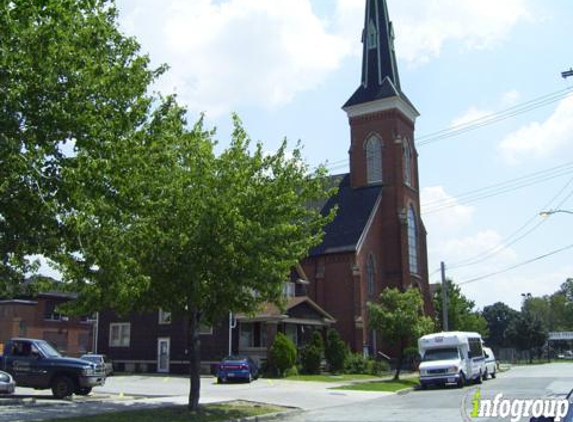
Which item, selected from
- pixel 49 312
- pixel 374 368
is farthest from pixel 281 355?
pixel 49 312

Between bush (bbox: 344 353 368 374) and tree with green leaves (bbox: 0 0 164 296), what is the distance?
31474 millimetres

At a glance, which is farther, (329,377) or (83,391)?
(329,377)

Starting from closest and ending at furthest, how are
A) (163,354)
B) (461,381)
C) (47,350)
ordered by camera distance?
(47,350), (461,381), (163,354)

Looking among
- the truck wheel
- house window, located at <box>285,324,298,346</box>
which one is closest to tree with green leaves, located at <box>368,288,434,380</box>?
house window, located at <box>285,324,298,346</box>

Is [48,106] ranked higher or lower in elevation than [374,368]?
higher

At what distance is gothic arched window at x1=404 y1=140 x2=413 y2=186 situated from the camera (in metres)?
54.5

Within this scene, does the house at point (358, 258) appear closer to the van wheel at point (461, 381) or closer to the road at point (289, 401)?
the road at point (289, 401)

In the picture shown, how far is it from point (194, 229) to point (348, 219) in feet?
115

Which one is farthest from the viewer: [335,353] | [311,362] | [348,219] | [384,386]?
[348,219]

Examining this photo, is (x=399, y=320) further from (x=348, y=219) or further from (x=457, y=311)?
(x=457, y=311)

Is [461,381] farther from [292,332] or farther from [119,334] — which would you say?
[119,334]

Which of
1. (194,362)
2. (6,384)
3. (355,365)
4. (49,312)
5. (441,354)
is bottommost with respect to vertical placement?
(355,365)

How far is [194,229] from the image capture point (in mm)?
17250

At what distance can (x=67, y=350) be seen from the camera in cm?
5625
